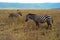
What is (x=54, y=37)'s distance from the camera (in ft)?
28.8

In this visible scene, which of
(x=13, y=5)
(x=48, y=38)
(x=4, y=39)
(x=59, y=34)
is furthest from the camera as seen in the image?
(x=13, y=5)

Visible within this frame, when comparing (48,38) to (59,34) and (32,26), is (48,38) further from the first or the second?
(32,26)

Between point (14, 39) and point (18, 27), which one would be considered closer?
point (14, 39)

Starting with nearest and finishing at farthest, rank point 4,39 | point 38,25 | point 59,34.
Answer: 1. point 4,39
2. point 59,34
3. point 38,25

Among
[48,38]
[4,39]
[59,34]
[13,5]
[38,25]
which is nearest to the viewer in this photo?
[4,39]

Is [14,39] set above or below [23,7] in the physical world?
above

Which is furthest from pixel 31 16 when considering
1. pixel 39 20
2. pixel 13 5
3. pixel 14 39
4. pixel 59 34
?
pixel 13 5

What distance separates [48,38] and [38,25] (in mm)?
3576

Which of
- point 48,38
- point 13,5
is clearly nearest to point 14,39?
point 48,38

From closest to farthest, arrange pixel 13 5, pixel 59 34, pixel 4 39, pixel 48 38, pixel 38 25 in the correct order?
pixel 4 39
pixel 48 38
pixel 59 34
pixel 38 25
pixel 13 5

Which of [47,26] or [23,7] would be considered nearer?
[47,26]

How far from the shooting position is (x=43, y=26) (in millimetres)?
12500

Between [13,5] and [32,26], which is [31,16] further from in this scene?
[13,5]

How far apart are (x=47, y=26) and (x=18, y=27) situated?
1.70 m
